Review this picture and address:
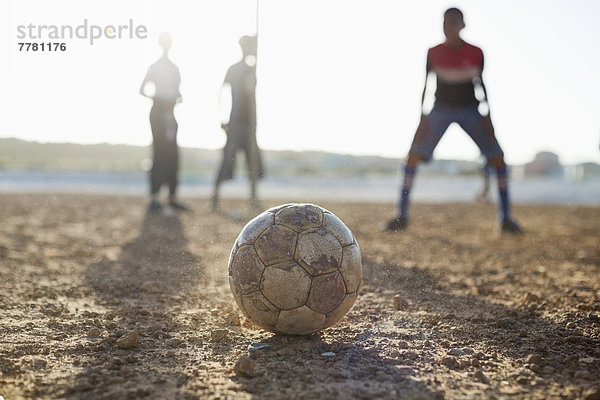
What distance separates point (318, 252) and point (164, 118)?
623cm

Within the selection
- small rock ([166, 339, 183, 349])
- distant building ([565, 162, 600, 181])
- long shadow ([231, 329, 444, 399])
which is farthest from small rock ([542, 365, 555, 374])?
distant building ([565, 162, 600, 181])

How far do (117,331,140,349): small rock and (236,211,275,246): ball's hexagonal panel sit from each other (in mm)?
760

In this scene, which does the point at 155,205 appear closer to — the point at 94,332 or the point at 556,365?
the point at 94,332

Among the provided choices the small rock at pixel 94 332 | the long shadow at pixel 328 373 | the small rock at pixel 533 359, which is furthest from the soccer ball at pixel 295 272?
the small rock at pixel 533 359

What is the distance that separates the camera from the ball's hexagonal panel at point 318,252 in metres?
2.82

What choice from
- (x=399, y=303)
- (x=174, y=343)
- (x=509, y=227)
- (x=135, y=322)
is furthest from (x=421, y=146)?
(x=174, y=343)

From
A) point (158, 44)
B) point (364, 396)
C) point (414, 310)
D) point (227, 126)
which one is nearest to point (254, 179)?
point (227, 126)

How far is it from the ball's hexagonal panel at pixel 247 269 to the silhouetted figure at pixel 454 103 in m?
3.43

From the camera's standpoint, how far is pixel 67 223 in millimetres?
8758

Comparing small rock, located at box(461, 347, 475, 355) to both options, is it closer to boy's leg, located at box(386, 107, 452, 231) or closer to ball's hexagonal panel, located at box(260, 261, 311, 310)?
ball's hexagonal panel, located at box(260, 261, 311, 310)

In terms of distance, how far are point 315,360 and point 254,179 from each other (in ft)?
20.1

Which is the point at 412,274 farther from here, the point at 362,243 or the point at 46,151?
the point at 46,151

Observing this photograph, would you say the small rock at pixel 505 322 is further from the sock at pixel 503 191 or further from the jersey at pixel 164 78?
the jersey at pixel 164 78

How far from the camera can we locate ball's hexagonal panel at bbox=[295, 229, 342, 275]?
9.25ft
